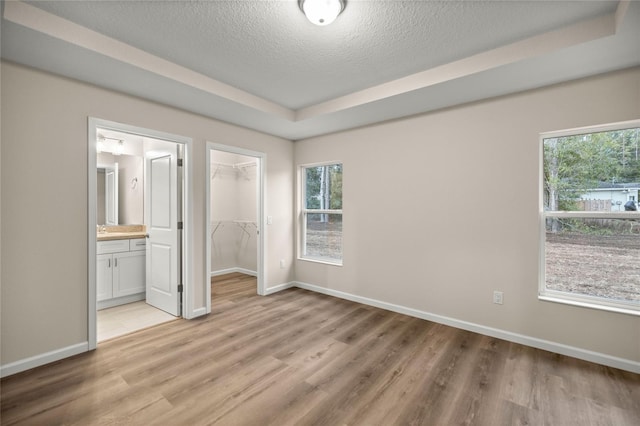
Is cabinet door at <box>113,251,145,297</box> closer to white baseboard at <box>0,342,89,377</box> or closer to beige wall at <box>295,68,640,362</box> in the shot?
white baseboard at <box>0,342,89,377</box>

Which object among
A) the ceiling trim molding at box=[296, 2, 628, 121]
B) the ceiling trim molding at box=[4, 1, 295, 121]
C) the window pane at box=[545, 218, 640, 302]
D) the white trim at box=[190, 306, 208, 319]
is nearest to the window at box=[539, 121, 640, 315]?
the window pane at box=[545, 218, 640, 302]

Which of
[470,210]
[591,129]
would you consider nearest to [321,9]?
[470,210]

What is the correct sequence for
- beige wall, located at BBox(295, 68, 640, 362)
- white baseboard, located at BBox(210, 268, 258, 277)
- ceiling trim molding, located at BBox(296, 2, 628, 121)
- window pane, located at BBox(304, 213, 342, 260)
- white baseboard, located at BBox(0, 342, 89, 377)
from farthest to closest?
white baseboard, located at BBox(210, 268, 258, 277) < window pane, located at BBox(304, 213, 342, 260) < beige wall, located at BBox(295, 68, 640, 362) < white baseboard, located at BBox(0, 342, 89, 377) < ceiling trim molding, located at BBox(296, 2, 628, 121)

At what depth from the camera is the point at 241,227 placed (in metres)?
5.96

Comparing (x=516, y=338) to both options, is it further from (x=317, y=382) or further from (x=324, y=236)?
(x=324, y=236)

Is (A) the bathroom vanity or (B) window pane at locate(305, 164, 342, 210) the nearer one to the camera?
(A) the bathroom vanity

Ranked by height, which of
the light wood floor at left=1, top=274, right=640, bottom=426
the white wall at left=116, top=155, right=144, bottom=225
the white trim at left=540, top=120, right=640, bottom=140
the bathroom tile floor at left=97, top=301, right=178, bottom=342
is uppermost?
the white trim at left=540, top=120, right=640, bottom=140

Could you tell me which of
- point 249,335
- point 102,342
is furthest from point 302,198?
point 102,342

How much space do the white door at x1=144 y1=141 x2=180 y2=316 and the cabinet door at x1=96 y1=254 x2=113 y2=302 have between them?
0.43 metres

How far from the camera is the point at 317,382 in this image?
2.23 metres

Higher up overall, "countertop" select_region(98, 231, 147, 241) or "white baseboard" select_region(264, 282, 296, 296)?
"countertop" select_region(98, 231, 147, 241)

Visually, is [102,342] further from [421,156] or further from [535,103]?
[535,103]

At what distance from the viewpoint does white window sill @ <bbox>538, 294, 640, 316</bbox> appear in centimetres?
242

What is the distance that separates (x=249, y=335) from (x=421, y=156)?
278 cm
